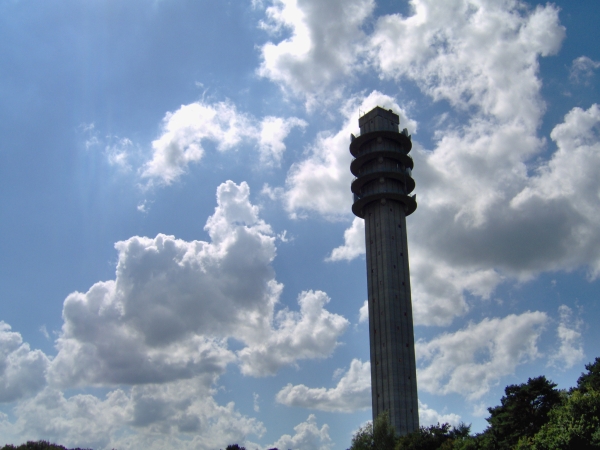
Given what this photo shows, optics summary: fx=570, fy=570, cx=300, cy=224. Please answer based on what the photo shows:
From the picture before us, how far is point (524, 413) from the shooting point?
57.0m

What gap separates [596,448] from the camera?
46000 mm

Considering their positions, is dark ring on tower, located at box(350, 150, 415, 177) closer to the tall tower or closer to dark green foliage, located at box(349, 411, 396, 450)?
the tall tower

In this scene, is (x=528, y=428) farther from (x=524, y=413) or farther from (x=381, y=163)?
(x=381, y=163)

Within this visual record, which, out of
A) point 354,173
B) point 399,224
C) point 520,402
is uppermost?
point 354,173

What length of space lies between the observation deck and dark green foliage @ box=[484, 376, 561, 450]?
52130 mm

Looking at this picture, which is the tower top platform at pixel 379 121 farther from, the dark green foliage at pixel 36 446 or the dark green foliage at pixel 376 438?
the dark green foliage at pixel 36 446

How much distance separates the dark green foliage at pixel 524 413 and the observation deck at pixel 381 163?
5213 cm

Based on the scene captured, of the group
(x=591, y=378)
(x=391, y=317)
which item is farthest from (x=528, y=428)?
(x=391, y=317)

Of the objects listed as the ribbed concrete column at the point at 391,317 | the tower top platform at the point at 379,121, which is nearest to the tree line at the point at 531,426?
the ribbed concrete column at the point at 391,317

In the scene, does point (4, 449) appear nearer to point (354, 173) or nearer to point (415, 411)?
point (415, 411)

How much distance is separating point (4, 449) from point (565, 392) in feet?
225

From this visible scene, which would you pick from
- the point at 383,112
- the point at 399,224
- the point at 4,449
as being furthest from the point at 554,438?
the point at 383,112

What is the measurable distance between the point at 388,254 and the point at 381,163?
17745 mm

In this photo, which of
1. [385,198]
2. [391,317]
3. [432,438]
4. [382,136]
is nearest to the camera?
[432,438]
